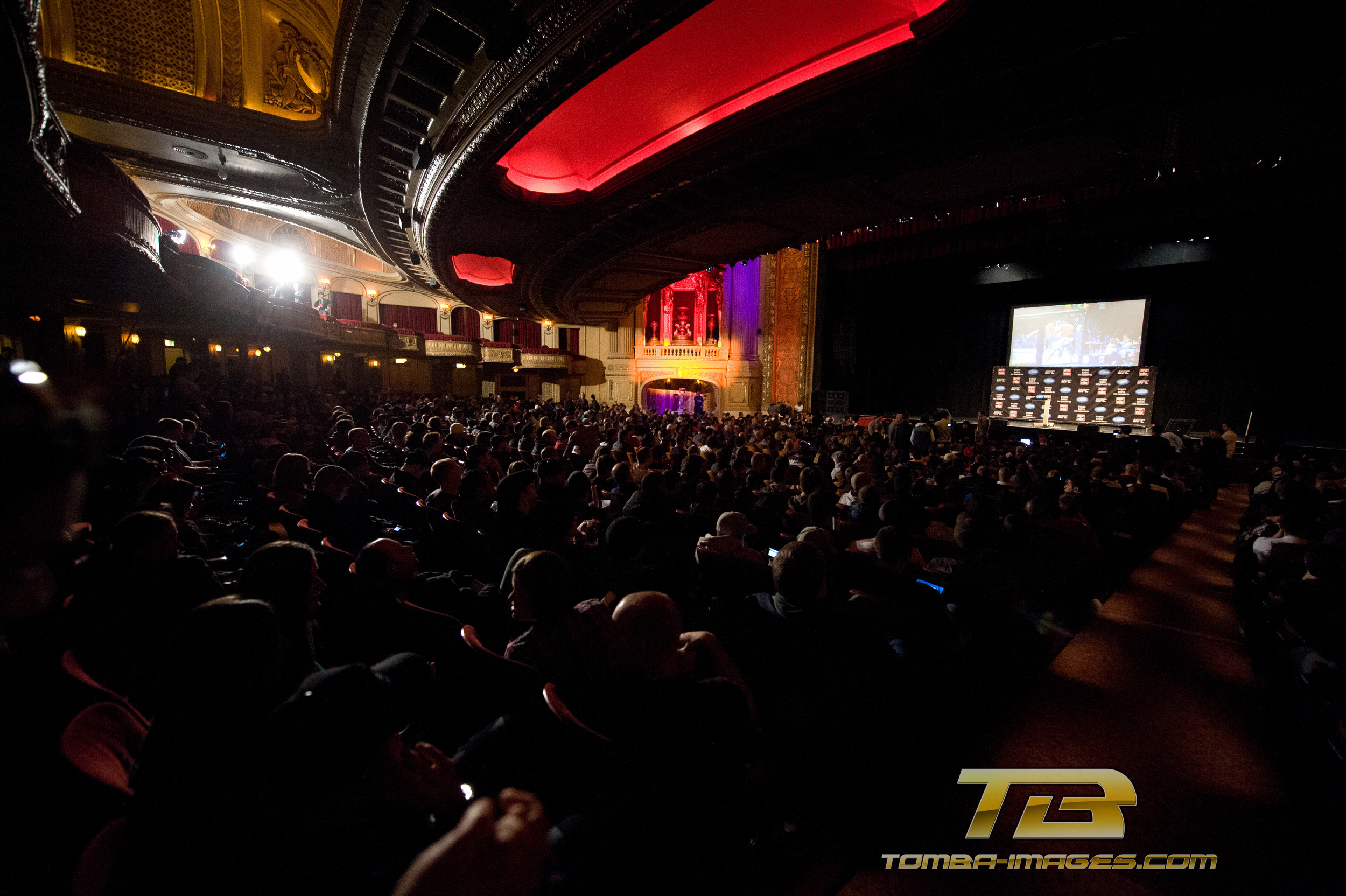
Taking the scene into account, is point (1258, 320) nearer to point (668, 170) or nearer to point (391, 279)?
point (668, 170)

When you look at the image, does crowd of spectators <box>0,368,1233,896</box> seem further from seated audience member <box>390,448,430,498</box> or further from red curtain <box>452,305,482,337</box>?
red curtain <box>452,305,482,337</box>

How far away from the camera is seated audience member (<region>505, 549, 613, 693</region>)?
5.20 ft

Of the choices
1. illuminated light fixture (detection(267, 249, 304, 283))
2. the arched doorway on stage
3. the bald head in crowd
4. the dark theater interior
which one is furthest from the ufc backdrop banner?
illuminated light fixture (detection(267, 249, 304, 283))

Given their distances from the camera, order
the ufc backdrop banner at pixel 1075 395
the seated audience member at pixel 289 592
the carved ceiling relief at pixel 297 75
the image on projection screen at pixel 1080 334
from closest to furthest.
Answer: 1. the seated audience member at pixel 289 592
2. the carved ceiling relief at pixel 297 75
3. the ufc backdrop banner at pixel 1075 395
4. the image on projection screen at pixel 1080 334

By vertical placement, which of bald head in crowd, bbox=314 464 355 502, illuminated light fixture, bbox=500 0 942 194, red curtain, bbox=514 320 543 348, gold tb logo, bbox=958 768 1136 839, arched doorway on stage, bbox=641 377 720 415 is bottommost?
gold tb logo, bbox=958 768 1136 839

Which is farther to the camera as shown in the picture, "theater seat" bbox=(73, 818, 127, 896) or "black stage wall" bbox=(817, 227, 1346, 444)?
"black stage wall" bbox=(817, 227, 1346, 444)

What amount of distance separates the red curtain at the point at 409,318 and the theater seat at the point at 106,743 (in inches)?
1103

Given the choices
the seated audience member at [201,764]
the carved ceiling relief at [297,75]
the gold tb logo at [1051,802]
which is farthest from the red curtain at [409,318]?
the gold tb logo at [1051,802]

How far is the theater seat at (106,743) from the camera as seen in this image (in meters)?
1.08

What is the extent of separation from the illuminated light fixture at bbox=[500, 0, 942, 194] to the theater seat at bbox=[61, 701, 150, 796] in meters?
4.12

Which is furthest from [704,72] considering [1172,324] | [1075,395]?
[1172,324]

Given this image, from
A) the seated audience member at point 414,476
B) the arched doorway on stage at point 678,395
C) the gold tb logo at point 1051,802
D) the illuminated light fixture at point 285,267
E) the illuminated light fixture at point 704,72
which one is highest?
the illuminated light fixture at point 285,267

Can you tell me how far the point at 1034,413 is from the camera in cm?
1681

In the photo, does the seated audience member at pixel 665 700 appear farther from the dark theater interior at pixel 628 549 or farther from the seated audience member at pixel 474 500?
the seated audience member at pixel 474 500
